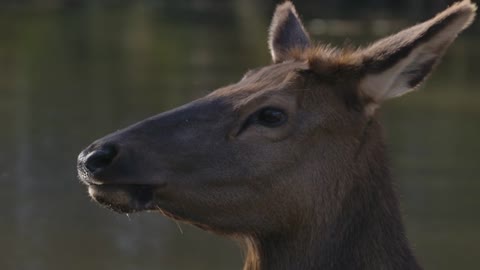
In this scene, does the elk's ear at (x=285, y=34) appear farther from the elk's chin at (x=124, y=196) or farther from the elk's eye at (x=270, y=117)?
the elk's chin at (x=124, y=196)

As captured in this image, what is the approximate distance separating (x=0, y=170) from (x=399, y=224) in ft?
43.4

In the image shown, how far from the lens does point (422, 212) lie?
16.8 metres

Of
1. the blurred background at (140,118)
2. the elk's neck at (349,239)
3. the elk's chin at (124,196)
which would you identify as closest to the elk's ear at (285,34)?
the blurred background at (140,118)

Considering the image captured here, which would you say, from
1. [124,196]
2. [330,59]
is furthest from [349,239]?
[124,196]

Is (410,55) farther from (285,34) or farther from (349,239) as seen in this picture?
(285,34)


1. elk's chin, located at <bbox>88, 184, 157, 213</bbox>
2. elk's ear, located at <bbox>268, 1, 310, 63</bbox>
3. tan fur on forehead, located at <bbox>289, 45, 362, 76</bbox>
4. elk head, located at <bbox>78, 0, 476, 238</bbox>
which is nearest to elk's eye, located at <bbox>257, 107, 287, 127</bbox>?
elk head, located at <bbox>78, 0, 476, 238</bbox>

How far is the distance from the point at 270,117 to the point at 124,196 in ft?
2.57

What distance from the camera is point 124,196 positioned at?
17.8 ft

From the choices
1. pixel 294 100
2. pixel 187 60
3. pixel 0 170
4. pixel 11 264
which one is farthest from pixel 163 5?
pixel 294 100

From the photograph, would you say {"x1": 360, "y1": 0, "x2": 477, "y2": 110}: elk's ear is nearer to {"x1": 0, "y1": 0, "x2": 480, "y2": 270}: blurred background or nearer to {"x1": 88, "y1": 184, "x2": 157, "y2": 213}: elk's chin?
{"x1": 0, "y1": 0, "x2": 480, "y2": 270}: blurred background

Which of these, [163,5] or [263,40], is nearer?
[263,40]

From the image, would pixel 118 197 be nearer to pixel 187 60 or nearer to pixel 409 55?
pixel 409 55

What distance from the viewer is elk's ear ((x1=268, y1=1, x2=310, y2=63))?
21.9 feet

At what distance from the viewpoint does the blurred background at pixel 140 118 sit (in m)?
14.8
